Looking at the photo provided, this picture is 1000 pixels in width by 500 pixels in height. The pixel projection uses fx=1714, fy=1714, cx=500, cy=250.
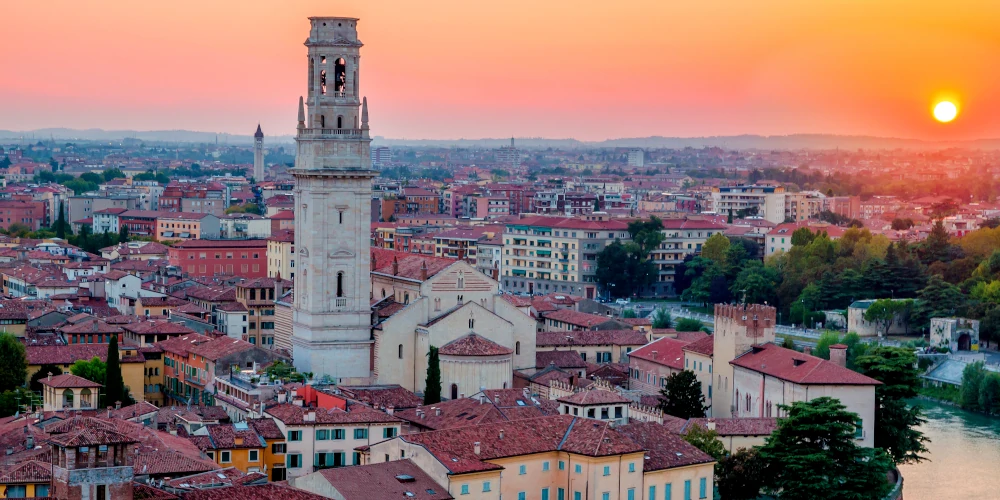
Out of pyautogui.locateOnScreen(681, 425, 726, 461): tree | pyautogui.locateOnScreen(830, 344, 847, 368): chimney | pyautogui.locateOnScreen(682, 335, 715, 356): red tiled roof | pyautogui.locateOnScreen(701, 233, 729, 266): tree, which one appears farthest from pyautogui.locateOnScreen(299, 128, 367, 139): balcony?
pyautogui.locateOnScreen(701, 233, 729, 266): tree

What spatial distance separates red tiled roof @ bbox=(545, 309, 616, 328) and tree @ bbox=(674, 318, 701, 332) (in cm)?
581

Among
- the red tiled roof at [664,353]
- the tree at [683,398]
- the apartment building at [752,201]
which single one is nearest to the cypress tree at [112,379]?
the tree at [683,398]

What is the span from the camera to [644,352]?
105 ft

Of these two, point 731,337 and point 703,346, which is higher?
point 731,337

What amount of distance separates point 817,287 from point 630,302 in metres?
7.23

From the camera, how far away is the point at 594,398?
77.8ft

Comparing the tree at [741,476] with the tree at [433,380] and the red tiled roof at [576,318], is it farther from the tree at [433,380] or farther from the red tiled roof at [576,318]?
the red tiled roof at [576,318]

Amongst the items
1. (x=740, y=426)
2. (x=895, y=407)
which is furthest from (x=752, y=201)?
(x=740, y=426)

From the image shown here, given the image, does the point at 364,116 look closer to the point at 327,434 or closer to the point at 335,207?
the point at 335,207

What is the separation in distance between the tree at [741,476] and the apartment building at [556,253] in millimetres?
32840

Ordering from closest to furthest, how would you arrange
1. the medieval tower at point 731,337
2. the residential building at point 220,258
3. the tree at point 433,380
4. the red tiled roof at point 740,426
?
1. the red tiled roof at point 740,426
2. the tree at point 433,380
3. the medieval tower at point 731,337
4. the residential building at point 220,258

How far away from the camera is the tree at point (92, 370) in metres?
28.4

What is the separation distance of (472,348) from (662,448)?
717 centimetres

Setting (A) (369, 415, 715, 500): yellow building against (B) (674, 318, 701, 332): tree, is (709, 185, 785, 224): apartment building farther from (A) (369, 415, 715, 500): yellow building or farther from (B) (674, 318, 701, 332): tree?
(A) (369, 415, 715, 500): yellow building
